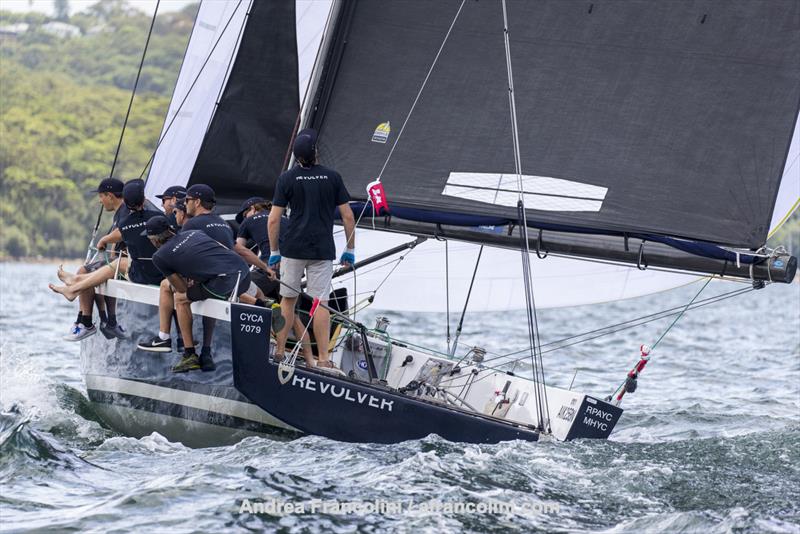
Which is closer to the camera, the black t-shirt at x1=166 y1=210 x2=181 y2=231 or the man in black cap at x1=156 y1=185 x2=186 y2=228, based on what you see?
the black t-shirt at x1=166 y1=210 x2=181 y2=231

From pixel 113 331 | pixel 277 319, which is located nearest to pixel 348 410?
pixel 277 319

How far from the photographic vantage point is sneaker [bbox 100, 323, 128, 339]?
27.5ft

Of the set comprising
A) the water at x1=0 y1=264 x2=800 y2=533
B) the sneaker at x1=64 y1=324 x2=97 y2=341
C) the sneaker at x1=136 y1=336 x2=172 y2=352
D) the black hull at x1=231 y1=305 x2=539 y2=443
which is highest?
the sneaker at x1=136 y1=336 x2=172 y2=352

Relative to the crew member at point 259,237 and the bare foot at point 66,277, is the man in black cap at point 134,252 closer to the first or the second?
the bare foot at point 66,277

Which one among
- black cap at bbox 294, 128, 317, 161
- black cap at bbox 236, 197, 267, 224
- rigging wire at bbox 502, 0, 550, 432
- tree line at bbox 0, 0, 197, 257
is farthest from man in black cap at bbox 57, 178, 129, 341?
tree line at bbox 0, 0, 197, 257

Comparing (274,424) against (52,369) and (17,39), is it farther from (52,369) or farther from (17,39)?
(17,39)

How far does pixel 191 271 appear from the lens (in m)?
7.74

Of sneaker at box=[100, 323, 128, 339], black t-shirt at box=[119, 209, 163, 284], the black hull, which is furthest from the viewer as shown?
black t-shirt at box=[119, 209, 163, 284]

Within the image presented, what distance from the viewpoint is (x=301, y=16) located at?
9797 mm

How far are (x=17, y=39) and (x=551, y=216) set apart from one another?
160 metres

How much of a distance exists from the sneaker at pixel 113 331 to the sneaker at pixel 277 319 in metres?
1.25

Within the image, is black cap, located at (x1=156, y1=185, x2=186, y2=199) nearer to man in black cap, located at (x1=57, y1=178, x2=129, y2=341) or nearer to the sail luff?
man in black cap, located at (x1=57, y1=178, x2=129, y2=341)

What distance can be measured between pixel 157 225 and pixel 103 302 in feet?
3.48

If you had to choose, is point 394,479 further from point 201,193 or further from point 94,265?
point 94,265
